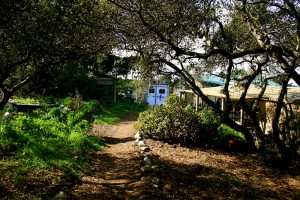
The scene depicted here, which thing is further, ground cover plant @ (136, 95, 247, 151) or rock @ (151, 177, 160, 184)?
ground cover plant @ (136, 95, 247, 151)

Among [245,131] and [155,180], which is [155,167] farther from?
[245,131]

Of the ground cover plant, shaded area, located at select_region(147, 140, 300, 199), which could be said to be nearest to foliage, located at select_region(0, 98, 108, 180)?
shaded area, located at select_region(147, 140, 300, 199)

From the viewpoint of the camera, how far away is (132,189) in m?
6.24

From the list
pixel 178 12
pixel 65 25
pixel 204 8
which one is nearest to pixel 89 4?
pixel 65 25

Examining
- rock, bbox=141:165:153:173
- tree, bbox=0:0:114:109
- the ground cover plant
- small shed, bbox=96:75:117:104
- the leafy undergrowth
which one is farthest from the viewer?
small shed, bbox=96:75:117:104

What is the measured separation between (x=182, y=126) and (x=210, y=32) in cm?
380

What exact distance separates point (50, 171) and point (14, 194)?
4.80 ft

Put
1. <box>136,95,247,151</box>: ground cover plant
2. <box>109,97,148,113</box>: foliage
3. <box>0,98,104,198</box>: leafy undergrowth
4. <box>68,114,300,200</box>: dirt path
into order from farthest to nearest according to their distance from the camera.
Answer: <box>109,97,148,113</box>: foliage < <box>136,95,247,151</box>: ground cover plant < <box>0,98,104,198</box>: leafy undergrowth < <box>68,114,300,200</box>: dirt path

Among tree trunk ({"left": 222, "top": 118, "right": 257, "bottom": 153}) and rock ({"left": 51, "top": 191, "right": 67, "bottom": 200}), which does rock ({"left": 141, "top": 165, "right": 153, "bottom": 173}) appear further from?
tree trunk ({"left": 222, "top": 118, "right": 257, "bottom": 153})

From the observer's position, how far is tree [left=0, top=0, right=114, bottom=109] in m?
6.05

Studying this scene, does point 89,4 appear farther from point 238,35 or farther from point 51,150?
point 238,35

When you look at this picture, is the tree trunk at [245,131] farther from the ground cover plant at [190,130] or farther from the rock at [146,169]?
the rock at [146,169]

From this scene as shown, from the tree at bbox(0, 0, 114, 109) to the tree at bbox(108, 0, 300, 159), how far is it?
24.1 inches

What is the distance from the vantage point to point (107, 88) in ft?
104
